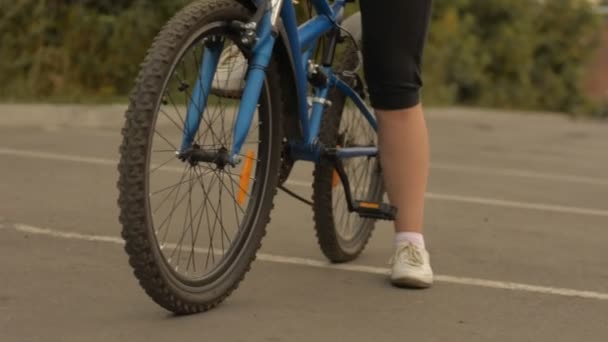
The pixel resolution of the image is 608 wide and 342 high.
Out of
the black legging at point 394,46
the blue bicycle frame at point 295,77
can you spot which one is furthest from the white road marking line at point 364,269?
the black legging at point 394,46

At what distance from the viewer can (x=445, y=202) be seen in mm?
7492

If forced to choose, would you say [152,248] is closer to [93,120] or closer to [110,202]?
[110,202]

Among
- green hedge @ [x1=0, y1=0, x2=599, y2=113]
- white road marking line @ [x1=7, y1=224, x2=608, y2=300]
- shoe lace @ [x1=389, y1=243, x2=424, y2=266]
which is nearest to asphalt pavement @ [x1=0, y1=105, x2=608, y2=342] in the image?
white road marking line @ [x1=7, y1=224, x2=608, y2=300]

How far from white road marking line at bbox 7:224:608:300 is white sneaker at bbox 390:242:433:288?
0.78 feet

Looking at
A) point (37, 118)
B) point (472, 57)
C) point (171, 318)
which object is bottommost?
point (171, 318)

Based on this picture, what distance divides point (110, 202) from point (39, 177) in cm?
90

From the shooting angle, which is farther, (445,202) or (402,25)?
(445,202)

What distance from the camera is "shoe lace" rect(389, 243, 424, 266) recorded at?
15.6ft

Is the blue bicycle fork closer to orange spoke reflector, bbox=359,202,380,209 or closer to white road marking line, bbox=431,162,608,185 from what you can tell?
orange spoke reflector, bbox=359,202,380,209

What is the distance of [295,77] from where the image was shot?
171 inches

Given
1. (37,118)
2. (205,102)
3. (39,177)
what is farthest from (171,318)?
(37,118)

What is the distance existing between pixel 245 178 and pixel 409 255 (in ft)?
2.58

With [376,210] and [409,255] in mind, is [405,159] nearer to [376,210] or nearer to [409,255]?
[376,210]

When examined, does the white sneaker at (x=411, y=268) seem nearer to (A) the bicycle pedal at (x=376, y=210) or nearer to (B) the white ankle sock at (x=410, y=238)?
(B) the white ankle sock at (x=410, y=238)
